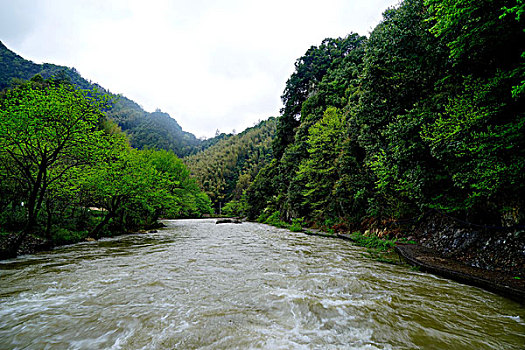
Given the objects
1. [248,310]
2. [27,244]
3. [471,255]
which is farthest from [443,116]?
[27,244]

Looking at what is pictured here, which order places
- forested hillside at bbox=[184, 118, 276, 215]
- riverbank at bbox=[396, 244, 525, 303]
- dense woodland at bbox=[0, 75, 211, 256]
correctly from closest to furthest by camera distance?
riverbank at bbox=[396, 244, 525, 303] < dense woodland at bbox=[0, 75, 211, 256] < forested hillside at bbox=[184, 118, 276, 215]

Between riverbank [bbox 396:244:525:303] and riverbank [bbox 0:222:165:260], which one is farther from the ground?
riverbank [bbox 396:244:525:303]

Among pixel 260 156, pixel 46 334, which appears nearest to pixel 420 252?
pixel 46 334

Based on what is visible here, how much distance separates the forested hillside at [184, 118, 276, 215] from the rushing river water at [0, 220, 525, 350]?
5264 centimetres

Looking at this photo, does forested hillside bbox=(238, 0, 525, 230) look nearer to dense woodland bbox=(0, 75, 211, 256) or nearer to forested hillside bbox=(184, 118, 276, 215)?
dense woodland bbox=(0, 75, 211, 256)

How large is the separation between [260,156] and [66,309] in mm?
78477

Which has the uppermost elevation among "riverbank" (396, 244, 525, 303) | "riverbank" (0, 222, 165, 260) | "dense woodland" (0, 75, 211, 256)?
"dense woodland" (0, 75, 211, 256)

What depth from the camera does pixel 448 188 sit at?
7332 mm

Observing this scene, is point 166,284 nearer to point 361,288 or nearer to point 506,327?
point 361,288

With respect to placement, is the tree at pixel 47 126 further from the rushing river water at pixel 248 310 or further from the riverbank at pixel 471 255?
the riverbank at pixel 471 255

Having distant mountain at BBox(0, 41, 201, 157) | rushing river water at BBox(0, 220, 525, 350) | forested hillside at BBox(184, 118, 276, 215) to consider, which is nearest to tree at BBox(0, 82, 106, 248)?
rushing river water at BBox(0, 220, 525, 350)

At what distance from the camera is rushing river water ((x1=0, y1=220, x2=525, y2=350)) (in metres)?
2.88

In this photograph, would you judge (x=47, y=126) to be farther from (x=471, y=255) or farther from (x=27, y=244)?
(x=471, y=255)

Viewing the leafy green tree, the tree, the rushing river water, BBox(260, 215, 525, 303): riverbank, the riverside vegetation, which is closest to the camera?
the rushing river water
